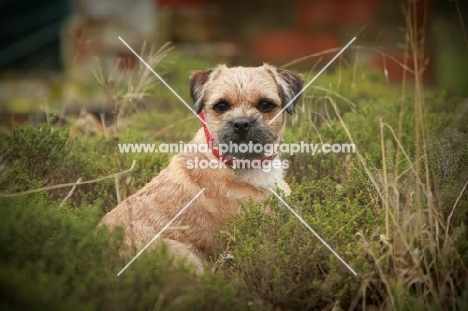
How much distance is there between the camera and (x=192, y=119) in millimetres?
6699

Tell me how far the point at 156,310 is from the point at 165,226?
3.64 ft

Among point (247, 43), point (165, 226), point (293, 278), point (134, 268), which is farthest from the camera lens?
point (247, 43)

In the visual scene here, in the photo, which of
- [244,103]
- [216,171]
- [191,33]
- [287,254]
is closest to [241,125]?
[244,103]

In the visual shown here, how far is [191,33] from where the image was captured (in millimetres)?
13633

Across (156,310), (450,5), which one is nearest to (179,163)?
(156,310)

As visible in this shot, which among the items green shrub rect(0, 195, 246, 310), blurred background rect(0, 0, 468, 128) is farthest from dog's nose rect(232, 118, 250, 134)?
blurred background rect(0, 0, 468, 128)

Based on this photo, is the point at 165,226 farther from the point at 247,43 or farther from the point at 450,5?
the point at 247,43

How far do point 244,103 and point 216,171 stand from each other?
0.54 m

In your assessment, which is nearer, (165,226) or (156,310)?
(156,310)

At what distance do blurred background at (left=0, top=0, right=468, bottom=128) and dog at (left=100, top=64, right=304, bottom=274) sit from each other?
594 centimetres

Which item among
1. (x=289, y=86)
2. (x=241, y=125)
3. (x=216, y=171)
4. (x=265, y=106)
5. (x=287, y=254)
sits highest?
(x=289, y=86)

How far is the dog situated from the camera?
4.41m

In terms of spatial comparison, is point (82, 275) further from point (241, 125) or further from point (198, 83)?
point (198, 83)

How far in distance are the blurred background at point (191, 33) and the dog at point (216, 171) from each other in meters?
5.94
